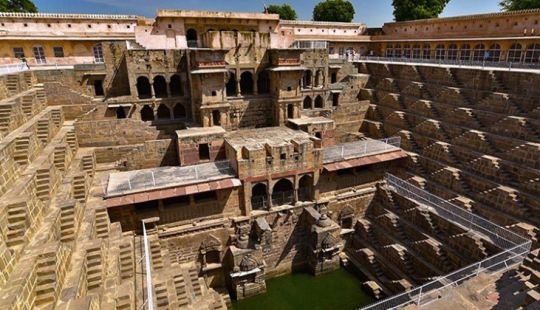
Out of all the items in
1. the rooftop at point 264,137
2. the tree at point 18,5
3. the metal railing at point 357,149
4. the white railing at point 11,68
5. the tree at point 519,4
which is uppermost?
the tree at point 18,5

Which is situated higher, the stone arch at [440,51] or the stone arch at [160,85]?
the stone arch at [440,51]

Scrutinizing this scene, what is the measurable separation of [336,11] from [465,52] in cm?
2412

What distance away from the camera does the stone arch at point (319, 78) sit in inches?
1082

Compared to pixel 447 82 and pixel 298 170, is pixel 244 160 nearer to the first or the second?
pixel 298 170

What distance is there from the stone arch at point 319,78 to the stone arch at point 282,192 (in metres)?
11.5

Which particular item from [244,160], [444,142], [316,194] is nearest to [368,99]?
[444,142]

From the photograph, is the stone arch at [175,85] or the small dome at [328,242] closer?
the small dome at [328,242]

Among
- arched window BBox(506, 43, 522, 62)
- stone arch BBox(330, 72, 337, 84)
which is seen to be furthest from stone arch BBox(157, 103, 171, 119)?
arched window BBox(506, 43, 522, 62)

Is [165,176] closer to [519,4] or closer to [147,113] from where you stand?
[147,113]

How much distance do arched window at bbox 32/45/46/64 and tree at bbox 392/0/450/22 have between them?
43921 mm

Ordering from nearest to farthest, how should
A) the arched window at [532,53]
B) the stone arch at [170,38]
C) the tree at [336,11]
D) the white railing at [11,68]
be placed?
the white railing at [11,68] < the arched window at [532,53] < the stone arch at [170,38] < the tree at [336,11]

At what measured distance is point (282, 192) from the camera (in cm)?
1911

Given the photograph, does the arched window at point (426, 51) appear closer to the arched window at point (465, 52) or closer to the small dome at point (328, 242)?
the arched window at point (465, 52)

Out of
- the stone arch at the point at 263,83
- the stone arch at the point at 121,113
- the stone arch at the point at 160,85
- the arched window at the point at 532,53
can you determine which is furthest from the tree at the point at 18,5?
the arched window at the point at 532,53
